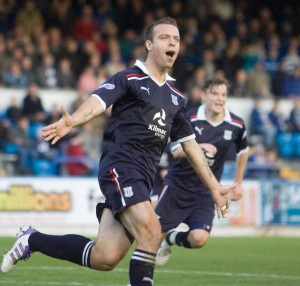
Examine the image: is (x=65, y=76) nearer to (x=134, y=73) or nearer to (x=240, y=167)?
(x=240, y=167)

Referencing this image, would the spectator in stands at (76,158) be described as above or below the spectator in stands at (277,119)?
below

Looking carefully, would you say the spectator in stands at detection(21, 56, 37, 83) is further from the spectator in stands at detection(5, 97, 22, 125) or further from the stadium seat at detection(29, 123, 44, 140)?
the stadium seat at detection(29, 123, 44, 140)

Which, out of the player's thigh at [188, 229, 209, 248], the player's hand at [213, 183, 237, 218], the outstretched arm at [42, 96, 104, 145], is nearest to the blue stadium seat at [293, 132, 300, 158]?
the player's thigh at [188, 229, 209, 248]

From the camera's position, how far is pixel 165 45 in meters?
7.91

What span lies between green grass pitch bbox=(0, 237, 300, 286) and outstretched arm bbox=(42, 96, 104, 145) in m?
3.11

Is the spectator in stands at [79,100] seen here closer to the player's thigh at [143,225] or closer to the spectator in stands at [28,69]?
the spectator in stands at [28,69]

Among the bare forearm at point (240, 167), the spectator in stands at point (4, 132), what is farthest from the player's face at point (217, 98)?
the spectator in stands at point (4, 132)

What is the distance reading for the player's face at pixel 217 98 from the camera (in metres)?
11.3

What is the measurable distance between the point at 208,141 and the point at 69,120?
4.72 m

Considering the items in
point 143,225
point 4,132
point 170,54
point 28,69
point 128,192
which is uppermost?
point 28,69

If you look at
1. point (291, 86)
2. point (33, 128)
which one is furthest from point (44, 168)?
point (291, 86)

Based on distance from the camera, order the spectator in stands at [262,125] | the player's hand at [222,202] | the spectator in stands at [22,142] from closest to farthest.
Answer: the player's hand at [222,202], the spectator in stands at [22,142], the spectator in stands at [262,125]

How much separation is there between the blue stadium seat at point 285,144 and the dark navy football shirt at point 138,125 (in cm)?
1496

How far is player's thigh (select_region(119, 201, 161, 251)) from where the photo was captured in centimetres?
750
